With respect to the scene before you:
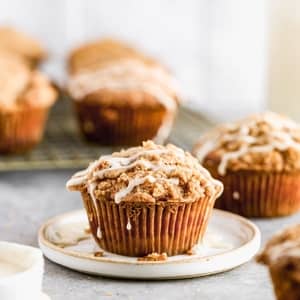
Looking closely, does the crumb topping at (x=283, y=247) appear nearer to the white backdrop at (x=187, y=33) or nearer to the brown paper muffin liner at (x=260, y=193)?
the brown paper muffin liner at (x=260, y=193)

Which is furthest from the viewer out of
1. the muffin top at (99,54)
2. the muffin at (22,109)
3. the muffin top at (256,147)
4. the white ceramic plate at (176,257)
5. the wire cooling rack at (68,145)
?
the muffin top at (99,54)

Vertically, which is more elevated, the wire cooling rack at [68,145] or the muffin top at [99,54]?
the muffin top at [99,54]

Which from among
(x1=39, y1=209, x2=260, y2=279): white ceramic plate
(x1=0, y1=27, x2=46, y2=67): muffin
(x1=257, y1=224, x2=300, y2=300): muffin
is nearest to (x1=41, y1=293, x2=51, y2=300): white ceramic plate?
(x1=39, y1=209, x2=260, y2=279): white ceramic plate

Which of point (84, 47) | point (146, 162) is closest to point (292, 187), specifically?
point (146, 162)

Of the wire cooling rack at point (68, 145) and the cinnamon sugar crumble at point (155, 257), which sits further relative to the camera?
the wire cooling rack at point (68, 145)

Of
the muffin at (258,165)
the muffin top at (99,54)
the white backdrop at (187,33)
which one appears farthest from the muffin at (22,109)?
the white backdrop at (187,33)

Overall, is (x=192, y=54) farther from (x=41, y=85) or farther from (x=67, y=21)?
(x=41, y=85)

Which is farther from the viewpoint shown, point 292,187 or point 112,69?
point 112,69
